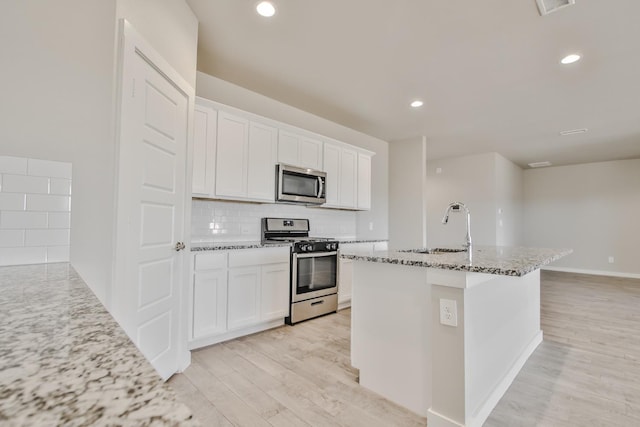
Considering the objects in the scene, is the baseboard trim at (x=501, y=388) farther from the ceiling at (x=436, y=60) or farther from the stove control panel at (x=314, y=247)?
the ceiling at (x=436, y=60)

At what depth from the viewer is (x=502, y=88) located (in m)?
3.32

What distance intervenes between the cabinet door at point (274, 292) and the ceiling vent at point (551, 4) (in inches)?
116

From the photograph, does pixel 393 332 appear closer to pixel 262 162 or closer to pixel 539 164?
pixel 262 162

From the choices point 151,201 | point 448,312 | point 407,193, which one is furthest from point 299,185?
point 448,312

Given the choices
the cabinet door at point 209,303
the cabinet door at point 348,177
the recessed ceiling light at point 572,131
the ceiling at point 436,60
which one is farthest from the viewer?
the recessed ceiling light at point 572,131

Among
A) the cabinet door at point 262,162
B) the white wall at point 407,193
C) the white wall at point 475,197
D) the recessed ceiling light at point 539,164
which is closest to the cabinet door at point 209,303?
the cabinet door at point 262,162

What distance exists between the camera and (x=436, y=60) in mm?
2801

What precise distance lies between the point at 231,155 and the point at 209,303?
143cm

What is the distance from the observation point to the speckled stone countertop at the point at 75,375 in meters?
0.29

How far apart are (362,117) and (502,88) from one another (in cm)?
168

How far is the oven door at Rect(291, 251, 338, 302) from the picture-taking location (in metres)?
3.29

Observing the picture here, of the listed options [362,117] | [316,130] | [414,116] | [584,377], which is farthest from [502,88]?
[584,377]

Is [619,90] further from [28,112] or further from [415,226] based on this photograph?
[28,112]

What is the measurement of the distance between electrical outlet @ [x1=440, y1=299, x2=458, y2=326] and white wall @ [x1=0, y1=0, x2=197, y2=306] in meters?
1.77
